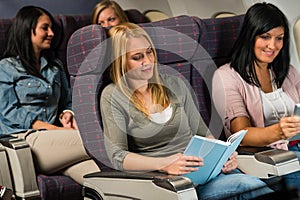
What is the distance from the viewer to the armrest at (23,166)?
2461 millimetres

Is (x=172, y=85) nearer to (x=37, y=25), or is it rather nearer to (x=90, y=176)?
(x=90, y=176)

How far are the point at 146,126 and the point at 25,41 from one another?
1022 millimetres

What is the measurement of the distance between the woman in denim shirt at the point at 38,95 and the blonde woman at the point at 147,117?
0.53 meters

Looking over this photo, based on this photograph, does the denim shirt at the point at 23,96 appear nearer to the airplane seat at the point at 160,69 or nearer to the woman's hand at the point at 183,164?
the airplane seat at the point at 160,69

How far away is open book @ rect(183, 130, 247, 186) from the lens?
184 cm

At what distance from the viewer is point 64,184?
248 cm

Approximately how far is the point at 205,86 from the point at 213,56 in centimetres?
13

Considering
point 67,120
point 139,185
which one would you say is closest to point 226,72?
point 139,185

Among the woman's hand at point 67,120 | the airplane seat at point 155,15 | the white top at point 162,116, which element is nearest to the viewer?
the white top at point 162,116

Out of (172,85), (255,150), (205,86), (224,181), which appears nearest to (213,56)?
(205,86)

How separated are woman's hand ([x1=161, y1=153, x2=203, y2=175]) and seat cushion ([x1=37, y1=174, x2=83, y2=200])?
65 centimetres

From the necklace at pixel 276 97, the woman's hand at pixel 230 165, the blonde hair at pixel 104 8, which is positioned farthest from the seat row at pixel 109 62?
the blonde hair at pixel 104 8

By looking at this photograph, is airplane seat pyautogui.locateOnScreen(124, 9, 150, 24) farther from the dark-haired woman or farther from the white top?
the white top

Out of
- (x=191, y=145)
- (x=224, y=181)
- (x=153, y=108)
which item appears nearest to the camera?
(x=191, y=145)
